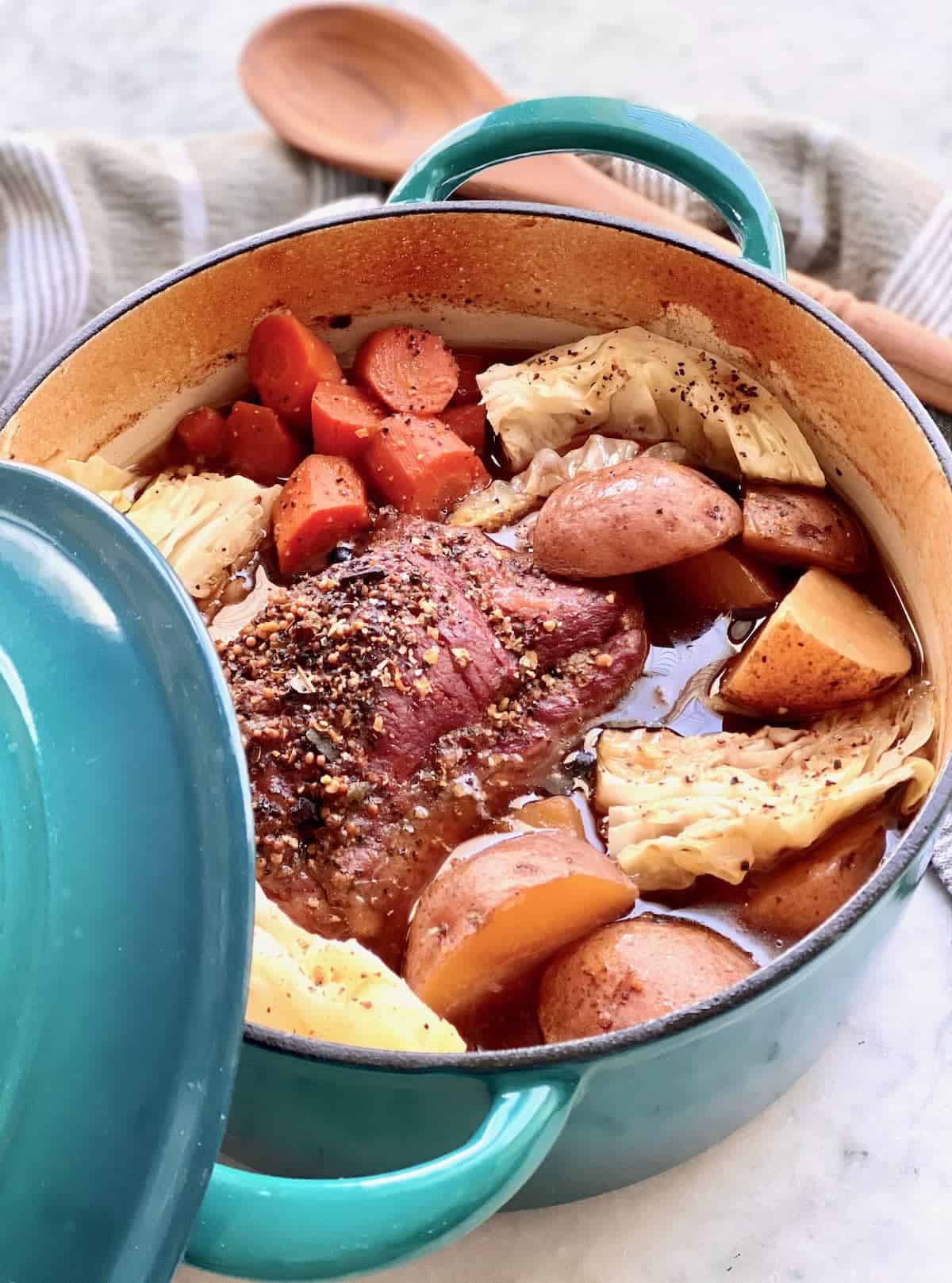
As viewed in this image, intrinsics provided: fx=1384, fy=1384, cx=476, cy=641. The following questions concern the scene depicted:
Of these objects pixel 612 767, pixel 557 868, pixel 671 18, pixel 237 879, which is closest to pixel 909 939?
pixel 612 767

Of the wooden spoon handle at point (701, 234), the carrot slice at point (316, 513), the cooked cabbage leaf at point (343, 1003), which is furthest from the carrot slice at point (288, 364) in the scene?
the cooked cabbage leaf at point (343, 1003)

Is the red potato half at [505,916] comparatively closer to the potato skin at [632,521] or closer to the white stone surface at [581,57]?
the potato skin at [632,521]

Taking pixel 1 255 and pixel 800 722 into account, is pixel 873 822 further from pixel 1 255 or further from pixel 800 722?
pixel 1 255

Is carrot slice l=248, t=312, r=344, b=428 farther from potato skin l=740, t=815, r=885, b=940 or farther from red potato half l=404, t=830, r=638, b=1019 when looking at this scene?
potato skin l=740, t=815, r=885, b=940

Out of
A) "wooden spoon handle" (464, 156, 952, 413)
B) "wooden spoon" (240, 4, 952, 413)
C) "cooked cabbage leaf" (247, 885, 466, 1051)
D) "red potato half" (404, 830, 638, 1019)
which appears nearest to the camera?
"cooked cabbage leaf" (247, 885, 466, 1051)

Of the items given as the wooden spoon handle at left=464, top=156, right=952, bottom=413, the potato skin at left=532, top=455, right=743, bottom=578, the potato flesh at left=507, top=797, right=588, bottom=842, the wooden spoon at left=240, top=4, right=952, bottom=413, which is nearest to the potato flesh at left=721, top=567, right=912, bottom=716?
the potato skin at left=532, top=455, right=743, bottom=578
